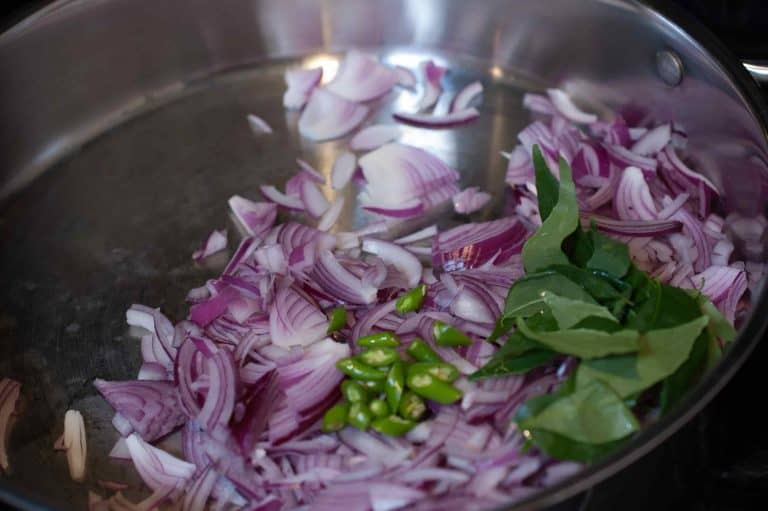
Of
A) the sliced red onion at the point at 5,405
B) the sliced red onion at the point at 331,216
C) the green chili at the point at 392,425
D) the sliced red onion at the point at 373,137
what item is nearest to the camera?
the green chili at the point at 392,425

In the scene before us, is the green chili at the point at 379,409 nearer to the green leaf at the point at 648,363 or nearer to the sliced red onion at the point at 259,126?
the green leaf at the point at 648,363

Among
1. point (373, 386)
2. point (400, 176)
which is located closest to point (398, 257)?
point (400, 176)

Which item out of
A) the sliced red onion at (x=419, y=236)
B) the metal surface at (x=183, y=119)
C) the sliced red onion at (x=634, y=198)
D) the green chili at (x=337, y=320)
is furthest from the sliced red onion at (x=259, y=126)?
the sliced red onion at (x=634, y=198)

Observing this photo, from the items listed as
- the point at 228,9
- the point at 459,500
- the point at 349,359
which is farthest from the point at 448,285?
the point at 228,9

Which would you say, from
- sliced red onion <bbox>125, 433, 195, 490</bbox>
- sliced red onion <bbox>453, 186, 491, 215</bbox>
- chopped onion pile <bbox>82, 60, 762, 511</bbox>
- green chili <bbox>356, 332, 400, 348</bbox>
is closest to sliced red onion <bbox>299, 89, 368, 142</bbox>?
chopped onion pile <bbox>82, 60, 762, 511</bbox>

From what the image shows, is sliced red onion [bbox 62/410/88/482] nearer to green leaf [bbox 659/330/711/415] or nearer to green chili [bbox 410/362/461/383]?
green chili [bbox 410/362/461/383]

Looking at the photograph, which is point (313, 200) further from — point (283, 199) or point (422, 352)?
point (422, 352)
